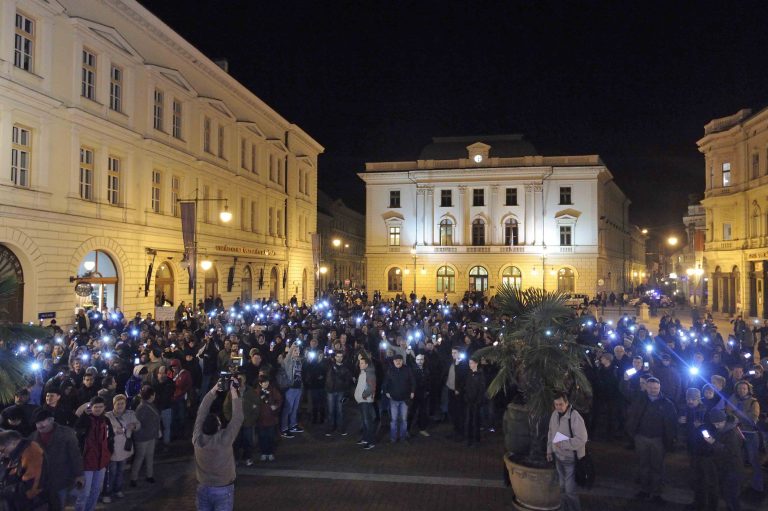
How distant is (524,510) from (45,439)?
20.0ft

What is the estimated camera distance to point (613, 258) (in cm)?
5875

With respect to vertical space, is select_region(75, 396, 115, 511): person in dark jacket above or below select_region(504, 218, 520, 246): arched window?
below

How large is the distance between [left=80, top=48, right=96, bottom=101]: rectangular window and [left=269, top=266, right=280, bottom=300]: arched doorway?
20.0 m

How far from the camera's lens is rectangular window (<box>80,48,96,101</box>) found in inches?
914

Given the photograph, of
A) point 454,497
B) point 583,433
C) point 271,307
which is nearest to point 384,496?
point 454,497

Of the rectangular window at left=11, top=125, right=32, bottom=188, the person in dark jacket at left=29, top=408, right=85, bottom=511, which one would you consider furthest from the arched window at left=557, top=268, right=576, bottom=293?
the person in dark jacket at left=29, top=408, right=85, bottom=511

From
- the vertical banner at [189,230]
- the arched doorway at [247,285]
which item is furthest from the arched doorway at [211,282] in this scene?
the vertical banner at [189,230]

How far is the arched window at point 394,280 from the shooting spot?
54.0 m

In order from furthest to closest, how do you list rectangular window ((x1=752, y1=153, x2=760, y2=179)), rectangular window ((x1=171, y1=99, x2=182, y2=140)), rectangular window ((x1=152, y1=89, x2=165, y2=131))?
rectangular window ((x1=752, y1=153, x2=760, y2=179))
rectangular window ((x1=171, y1=99, x2=182, y2=140))
rectangular window ((x1=152, y1=89, x2=165, y2=131))

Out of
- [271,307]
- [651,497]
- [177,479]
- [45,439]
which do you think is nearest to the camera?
[45,439]

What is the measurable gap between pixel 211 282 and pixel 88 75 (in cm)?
1352

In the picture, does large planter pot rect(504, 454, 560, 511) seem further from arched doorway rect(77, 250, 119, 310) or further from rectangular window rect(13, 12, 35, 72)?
rectangular window rect(13, 12, 35, 72)

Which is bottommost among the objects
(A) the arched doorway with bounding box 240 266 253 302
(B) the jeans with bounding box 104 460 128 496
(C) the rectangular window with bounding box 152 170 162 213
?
(B) the jeans with bounding box 104 460 128 496

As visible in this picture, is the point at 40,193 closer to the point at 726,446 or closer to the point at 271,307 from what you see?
the point at 271,307
